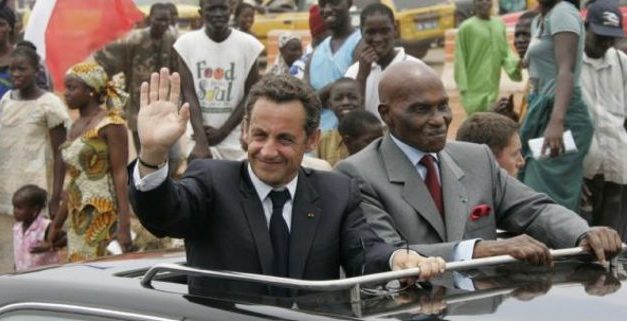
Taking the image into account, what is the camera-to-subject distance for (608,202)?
966 cm

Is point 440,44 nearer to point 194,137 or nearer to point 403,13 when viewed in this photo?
point 403,13

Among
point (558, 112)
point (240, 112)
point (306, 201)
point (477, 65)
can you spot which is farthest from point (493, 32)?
point (306, 201)

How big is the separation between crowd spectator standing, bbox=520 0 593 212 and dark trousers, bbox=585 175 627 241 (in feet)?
1.25

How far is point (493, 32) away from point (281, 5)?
5726 millimetres

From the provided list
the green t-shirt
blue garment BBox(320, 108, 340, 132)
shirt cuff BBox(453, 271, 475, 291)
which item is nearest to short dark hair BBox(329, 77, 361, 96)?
Answer: blue garment BBox(320, 108, 340, 132)

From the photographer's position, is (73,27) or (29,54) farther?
(73,27)

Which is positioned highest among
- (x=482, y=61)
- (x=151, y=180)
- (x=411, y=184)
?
(x=151, y=180)

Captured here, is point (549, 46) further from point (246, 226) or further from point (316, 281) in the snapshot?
point (316, 281)

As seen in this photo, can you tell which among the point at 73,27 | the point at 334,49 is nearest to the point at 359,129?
the point at 334,49

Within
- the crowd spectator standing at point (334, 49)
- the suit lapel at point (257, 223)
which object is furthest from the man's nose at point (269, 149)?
the crowd spectator standing at point (334, 49)

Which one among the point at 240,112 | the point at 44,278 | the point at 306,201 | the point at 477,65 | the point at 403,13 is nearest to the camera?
the point at 44,278

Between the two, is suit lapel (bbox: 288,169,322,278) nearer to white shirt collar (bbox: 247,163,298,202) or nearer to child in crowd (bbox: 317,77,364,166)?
white shirt collar (bbox: 247,163,298,202)

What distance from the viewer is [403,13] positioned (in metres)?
18.8

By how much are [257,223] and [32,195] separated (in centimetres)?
522
